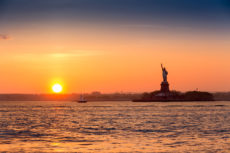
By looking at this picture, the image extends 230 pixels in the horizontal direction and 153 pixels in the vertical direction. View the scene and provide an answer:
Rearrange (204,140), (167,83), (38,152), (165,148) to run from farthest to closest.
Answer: (167,83), (204,140), (165,148), (38,152)

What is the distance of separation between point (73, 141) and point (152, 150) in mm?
7963

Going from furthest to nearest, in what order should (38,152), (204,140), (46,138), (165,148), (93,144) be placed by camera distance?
(46,138) → (204,140) → (93,144) → (165,148) → (38,152)

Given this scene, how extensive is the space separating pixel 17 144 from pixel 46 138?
15.0 ft

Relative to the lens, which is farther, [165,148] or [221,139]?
[221,139]

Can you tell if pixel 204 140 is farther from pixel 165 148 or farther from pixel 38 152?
pixel 38 152

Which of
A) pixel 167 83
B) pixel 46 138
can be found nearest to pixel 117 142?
pixel 46 138

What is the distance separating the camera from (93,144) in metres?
30.5

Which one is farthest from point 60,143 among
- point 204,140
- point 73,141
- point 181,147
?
point 204,140

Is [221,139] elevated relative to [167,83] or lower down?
lower down

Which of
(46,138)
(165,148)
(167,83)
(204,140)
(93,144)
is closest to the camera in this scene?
(165,148)

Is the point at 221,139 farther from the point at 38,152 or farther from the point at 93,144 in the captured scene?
the point at 38,152

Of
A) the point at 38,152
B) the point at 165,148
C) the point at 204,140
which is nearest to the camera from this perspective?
the point at 38,152

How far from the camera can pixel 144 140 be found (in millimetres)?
32719

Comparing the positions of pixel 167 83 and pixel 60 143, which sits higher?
pixel 167 83
